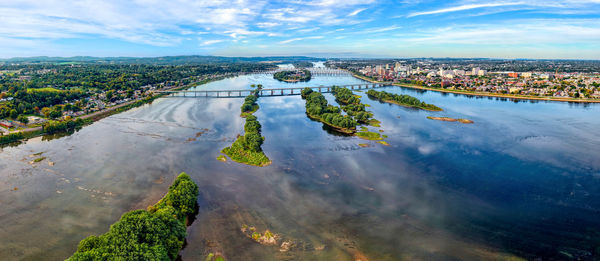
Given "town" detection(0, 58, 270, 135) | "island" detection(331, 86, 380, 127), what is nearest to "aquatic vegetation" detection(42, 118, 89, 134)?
"town" detection(0, 58, 270, 135)

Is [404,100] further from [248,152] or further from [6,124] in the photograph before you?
[6,124]

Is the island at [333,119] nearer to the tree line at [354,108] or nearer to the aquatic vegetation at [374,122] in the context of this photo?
the tree line at [354,108]

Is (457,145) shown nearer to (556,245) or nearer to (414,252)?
(556,245)

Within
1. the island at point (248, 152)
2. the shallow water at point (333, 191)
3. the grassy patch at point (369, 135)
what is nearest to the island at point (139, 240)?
the shallow water at point (333, 191)

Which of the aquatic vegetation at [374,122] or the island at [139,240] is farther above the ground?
the aquatic vegetation at [374,122]

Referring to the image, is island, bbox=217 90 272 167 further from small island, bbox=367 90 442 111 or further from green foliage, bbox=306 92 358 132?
small island, bbox=367 90 442 111

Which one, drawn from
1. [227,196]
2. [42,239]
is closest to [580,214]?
[227,196]
